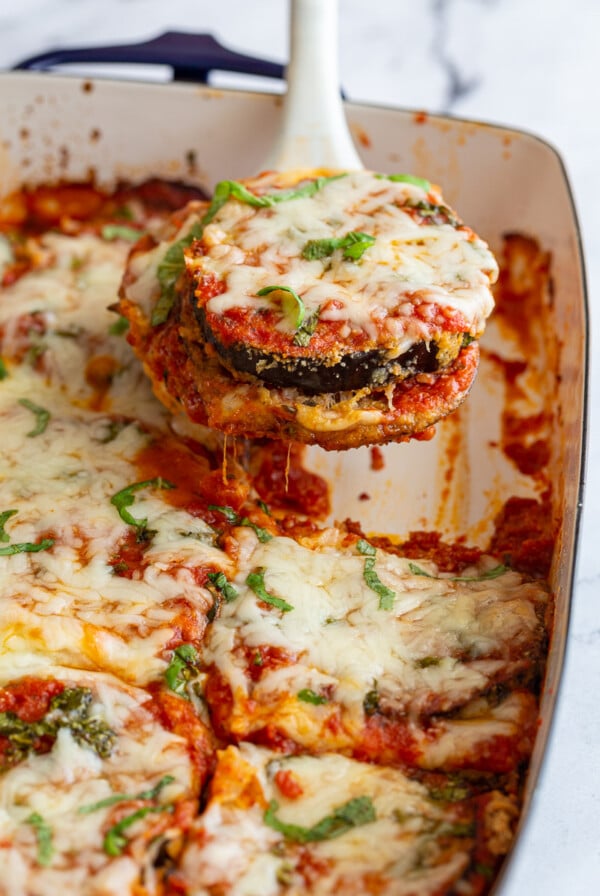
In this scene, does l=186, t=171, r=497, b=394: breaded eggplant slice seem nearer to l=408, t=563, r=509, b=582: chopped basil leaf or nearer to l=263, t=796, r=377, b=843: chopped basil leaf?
l=408, t=563, r=509, b=582: chopped basil leaf

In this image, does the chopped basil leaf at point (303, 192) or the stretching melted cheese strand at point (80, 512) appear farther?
the chopped basil leaf at point (303, 192)

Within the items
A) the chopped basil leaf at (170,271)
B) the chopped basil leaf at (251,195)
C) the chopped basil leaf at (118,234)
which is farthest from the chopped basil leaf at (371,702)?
the chopped basil leaf at (118,234)

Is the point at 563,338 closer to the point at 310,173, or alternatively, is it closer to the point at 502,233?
the point at 502,233

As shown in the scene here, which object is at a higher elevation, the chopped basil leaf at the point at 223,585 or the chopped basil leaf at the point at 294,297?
the chopped basil leaf at the point at 294,297

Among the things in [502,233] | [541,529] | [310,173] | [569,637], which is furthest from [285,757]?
[502,233]

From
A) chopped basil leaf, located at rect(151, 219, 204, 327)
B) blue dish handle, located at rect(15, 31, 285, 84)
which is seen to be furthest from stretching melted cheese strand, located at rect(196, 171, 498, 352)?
blue dish handle, located at rect(15, 31, 285, 84)

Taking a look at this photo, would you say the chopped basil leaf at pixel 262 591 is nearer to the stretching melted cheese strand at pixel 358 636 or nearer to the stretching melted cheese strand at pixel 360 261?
the stretching melted cheese strand at pixel 358 636

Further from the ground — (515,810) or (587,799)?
(515,810)
